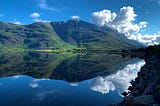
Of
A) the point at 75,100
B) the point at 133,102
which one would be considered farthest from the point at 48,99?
the point at 133,102

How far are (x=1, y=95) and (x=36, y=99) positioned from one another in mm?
8366

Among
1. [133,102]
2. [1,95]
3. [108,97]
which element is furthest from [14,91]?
[133,102]

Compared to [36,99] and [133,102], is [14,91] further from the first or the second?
[133,102]

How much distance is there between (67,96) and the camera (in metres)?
48.4

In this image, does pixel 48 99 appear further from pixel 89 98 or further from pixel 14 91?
pixel 14 91

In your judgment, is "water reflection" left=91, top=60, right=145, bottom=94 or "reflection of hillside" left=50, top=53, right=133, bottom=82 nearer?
"water reflection" left=91, top=60, right=145, bottom=94

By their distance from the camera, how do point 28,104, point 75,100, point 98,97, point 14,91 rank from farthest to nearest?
1. point 14,91
2. point 98,97
3. point 75,100
4. point 28,104

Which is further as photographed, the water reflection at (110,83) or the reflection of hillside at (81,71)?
the reflection of hillside at (81,71)

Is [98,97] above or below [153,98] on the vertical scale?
below

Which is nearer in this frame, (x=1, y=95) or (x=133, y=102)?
(x=133, y=102)

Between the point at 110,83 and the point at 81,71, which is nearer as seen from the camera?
the point at 110,83

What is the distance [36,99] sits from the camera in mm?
45062

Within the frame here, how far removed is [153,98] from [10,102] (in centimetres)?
2503

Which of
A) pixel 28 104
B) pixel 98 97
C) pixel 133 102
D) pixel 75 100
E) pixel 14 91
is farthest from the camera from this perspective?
pixel 14 91
